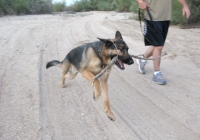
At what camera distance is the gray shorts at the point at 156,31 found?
5.54m

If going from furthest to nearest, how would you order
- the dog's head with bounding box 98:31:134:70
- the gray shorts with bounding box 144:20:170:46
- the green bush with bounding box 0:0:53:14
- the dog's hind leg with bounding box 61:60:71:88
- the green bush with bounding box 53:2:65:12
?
the green bush with bounding box 53:2:65:12, the green bush with bounding box 0:0:53:14, the gray shorts with bounding box 144:20:170:46, the dog's hind leg with bounding box 61:60:71:88, the dog's head with bounding box 98:31:134:70

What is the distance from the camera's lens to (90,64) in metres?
4.43

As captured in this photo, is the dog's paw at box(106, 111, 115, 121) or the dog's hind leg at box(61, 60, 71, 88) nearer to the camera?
the dog's paw at box(106, 111, 115, 121)

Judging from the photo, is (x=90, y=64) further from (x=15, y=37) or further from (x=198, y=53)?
(x=15, y=37)

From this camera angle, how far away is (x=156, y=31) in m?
5.56

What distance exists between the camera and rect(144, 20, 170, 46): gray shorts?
554cm

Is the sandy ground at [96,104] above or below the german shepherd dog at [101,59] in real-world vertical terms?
below

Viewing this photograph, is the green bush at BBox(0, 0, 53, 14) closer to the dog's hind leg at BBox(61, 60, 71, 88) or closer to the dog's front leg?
the dog's hind leg at BBox(61, 60, 71, 88)

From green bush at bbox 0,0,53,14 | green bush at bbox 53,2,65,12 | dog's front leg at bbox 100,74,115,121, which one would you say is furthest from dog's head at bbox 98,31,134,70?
green bush at bbox 53,2,65,12

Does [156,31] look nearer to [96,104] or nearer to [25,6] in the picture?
[96,104]

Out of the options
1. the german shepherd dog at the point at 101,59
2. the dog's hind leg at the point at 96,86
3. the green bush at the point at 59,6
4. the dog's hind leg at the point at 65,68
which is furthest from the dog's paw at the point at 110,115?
the green bush at the point at 59,6

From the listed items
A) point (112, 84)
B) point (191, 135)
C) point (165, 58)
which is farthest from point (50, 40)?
point (191, 135)

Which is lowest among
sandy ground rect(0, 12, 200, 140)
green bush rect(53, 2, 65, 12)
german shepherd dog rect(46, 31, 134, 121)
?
green bush rect(53, 2, 65, 12)

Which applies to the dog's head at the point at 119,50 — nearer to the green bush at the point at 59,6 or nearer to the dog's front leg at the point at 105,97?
the dog's front leg at the point at 105,97
